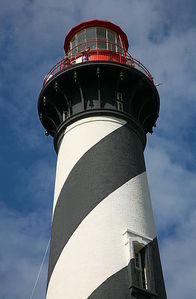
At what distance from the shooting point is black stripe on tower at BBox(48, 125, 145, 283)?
12336 mm

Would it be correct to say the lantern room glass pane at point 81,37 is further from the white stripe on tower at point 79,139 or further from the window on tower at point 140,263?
the window on tower at point 140,263

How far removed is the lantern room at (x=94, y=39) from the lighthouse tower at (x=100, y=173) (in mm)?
38

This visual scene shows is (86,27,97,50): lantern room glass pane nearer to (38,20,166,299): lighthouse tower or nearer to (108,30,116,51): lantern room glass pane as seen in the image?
(38,20,166,299): lighthouse tower

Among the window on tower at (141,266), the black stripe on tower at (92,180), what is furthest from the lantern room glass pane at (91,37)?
the window on tower at (141,266)

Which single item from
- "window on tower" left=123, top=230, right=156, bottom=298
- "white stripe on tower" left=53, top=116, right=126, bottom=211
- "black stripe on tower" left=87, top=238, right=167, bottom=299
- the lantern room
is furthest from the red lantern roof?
"black stripe on tower" left=87, top=238, right=167, bottom=299

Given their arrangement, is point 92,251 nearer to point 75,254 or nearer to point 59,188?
point 75,254

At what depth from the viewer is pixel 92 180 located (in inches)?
503

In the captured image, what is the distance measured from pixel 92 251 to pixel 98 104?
14.9 feet

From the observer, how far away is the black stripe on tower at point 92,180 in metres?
12.3

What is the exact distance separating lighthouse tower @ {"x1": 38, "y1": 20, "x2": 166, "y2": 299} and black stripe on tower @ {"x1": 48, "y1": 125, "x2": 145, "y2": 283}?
0.08ft

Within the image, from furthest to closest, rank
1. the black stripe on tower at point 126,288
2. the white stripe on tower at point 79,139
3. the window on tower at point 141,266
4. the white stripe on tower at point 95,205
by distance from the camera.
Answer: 1. the white stripe on tower at point 79,139
2. the window on tower at point 141,266
3. the white stripe on tower at point 95,205
4. the black stripe on tower at point 126,288

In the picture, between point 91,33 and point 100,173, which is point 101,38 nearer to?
point 91,33

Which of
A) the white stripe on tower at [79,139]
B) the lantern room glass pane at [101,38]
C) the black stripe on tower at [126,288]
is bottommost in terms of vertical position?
the black stripe on tower at [126,288]

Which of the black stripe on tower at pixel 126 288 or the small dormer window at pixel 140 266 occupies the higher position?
the small dormer window at pixel 140 266
